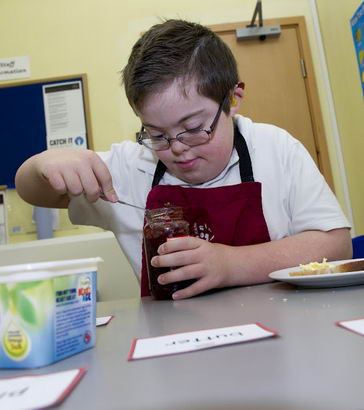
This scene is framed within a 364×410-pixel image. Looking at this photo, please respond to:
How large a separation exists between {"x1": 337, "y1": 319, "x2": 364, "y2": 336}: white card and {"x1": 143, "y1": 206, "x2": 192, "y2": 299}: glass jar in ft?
1.29

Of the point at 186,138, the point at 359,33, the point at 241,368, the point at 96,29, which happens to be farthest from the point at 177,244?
the point at 96,29

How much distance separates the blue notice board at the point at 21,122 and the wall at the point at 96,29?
0.08 meters

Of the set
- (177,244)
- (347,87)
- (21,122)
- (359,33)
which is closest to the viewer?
(177,244)

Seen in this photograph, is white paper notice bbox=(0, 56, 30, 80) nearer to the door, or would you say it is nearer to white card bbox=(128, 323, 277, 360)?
the door

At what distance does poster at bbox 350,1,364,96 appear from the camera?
181cm

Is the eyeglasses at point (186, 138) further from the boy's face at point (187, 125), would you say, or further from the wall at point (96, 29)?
the wall at point (96, 29)

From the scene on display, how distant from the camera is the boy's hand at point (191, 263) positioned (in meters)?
0.75

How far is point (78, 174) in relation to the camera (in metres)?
0.84

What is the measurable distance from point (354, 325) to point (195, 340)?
0.17m

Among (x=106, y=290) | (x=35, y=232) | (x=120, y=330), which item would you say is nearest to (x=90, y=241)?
(x=106, y=290)

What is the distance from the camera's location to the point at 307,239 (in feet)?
3.02

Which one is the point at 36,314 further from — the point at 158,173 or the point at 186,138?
the point at 158,173

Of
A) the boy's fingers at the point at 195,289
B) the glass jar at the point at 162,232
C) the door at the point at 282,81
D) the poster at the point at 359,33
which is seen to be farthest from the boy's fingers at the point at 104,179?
the door at the point at 282,81

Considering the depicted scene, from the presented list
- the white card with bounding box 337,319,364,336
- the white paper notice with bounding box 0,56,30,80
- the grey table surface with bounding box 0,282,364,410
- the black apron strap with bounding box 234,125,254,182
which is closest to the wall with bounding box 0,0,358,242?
the white paper notice with bounding box 0,56,30,80
